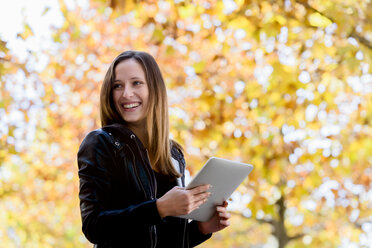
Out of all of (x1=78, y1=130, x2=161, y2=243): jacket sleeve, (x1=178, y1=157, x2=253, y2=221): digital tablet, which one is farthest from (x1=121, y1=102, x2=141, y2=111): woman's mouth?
(x1=178, y1=157, x2=253, y2=221): digital tablet

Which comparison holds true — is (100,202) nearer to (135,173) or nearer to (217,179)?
(135,173)

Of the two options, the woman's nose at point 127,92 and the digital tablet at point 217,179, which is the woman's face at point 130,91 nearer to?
the woman's nose at point 127,92

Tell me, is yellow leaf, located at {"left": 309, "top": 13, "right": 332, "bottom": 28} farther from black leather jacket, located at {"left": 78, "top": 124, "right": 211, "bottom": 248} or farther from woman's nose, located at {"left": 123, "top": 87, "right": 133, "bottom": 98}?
black leather jacket, located at {"left": 78, "top": 124, "right": 211, "bottom": 248}

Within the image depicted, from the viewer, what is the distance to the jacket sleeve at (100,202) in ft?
5.45

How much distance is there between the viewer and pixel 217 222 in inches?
81.4

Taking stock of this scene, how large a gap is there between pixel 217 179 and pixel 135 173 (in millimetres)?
321

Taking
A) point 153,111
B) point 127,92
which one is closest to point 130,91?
point 127,92

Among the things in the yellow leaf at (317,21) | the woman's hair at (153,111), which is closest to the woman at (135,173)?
the woman's hair at (153,111)

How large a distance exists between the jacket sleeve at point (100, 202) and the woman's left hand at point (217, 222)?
43 cm

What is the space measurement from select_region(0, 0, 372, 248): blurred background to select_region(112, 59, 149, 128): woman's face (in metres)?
1.24

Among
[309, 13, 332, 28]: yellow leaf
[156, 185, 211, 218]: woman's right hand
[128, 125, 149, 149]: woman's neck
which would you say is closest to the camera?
[156, 185, 211, 218]: woman's right hand

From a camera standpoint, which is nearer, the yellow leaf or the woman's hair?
the woman's hair

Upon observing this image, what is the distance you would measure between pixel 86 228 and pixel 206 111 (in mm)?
3645

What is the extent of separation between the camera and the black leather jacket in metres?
1.67
